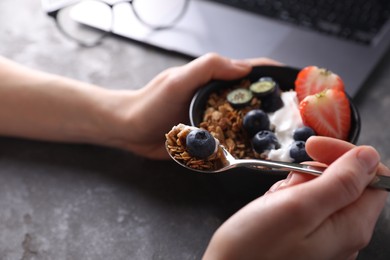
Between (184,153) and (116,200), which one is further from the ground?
(184,153)

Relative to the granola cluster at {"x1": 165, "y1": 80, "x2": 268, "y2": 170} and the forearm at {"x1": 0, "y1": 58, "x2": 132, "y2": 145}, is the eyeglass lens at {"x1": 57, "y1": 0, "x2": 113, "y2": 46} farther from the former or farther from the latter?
the granola cluster at {"x1": 165, "y1": 80, "x2": 268, "y2": 170}

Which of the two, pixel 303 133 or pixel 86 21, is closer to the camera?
pixel 303 133

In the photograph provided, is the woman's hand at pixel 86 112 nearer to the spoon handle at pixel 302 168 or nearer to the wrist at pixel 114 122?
the wrist at pixel 114 122

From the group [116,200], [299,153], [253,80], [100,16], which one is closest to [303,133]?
[299,153]

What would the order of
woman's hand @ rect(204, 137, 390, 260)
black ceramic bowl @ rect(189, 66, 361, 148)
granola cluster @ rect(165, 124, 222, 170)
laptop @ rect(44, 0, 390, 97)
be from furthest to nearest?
1. laptop @ rect(44, 0, 390, 97)
2. black ceramic bowl @ rect(189, 66, 361, 148)
3. granola cluster @ rect(165, 124, 222, 170)
4. woman's hand @ rect(204, 137, 390, 260)

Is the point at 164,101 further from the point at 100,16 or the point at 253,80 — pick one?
the point at 100,16

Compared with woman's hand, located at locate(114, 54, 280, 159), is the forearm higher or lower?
lower

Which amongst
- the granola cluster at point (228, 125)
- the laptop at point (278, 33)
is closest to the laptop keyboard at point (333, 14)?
the laptop at point (278, 33)

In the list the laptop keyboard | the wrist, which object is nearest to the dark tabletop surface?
the wrist
